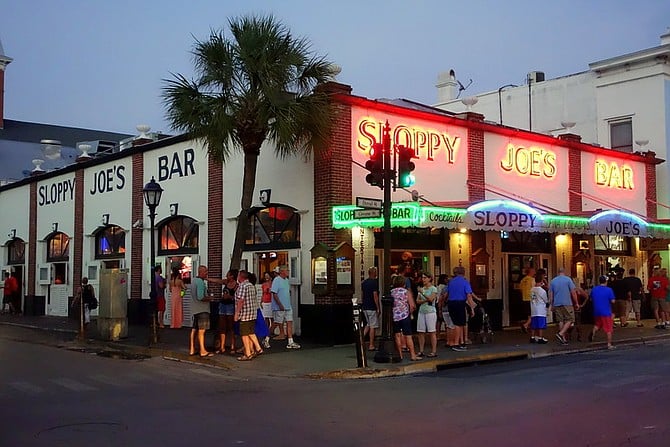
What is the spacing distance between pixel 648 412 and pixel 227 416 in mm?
5103

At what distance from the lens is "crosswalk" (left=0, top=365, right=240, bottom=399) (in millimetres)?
11680

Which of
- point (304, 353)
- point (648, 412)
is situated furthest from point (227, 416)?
point (304, 353)

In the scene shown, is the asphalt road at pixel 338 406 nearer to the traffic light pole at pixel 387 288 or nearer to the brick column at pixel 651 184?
the traffic light pole at pixel 387 288

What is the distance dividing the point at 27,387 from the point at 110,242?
1469 cm

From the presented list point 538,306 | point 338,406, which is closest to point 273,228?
point 538,306

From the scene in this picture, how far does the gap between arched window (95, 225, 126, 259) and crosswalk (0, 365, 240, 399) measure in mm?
11651

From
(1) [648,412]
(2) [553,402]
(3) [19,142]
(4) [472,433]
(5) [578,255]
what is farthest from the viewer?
(3) [19,142]

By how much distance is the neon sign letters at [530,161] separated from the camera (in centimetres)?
2227

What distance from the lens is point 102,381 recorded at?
12.8 m

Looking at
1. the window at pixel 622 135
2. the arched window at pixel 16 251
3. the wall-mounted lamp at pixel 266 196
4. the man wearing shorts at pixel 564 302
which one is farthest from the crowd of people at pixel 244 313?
the arched window at pixel 16 251

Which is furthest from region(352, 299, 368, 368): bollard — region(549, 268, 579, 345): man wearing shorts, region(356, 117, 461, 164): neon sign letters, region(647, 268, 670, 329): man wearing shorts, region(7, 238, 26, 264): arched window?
region(7, 238, 26, 264): arched window

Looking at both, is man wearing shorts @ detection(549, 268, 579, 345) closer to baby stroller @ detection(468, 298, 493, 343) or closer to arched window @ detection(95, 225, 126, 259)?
baby stroller @ detection(468, 298, 493, 343)

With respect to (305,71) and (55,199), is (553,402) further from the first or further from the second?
(55,199)

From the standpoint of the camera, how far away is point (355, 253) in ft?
59.1
